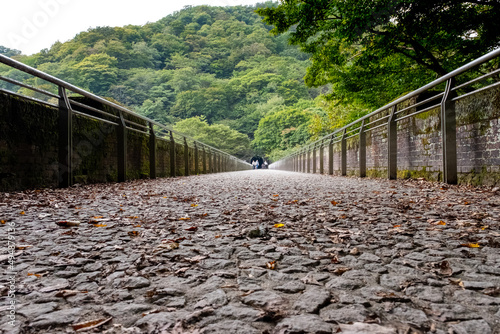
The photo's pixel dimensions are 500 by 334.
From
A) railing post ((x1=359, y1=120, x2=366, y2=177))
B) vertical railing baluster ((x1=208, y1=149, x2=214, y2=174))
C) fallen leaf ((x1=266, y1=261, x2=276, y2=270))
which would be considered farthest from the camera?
vertical railing baluster ((x1=208, y1=149, x2=214, y2=174))

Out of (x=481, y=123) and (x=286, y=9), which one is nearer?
(x=481, y=123)

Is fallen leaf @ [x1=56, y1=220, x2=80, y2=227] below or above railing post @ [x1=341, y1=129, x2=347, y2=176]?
below

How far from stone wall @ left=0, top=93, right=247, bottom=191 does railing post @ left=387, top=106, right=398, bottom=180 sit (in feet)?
21.4

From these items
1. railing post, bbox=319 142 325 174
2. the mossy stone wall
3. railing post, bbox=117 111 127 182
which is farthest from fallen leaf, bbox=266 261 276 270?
railing post, bbox=319 142 325 174

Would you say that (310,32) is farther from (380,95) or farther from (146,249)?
(146,249)

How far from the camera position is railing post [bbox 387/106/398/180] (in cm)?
738

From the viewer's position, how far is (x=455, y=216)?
103 inches

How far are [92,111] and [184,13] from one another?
6948 cm

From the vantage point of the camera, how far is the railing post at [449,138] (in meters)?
5.00

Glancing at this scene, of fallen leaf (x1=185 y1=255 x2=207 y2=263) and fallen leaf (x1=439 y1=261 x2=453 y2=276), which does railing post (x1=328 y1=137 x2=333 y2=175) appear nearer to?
fallen leaf (x1=439 y1=261 x2=453 y2=276)

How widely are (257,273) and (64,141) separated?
4.66 m

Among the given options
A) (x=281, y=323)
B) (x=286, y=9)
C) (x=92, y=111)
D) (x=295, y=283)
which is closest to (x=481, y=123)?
(x=295, y=283)

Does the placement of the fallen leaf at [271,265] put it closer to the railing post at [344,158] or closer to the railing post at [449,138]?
the railing post at [449,138]

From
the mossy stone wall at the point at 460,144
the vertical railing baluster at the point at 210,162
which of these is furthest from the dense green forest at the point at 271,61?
the vertical railing baluster at the point at 210,162
